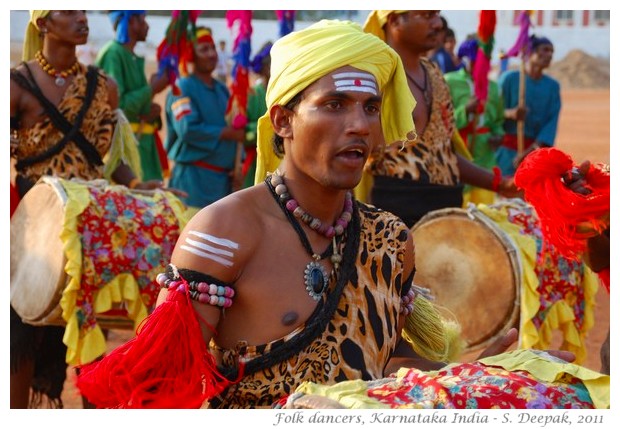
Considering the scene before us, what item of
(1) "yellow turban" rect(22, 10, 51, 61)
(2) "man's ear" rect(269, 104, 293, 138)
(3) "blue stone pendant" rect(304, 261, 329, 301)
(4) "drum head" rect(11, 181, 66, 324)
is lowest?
(4) "drum head" rect(11, 181, 66, 324)

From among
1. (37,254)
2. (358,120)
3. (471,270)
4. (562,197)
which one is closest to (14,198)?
(37,254)

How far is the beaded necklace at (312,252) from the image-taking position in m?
3.55

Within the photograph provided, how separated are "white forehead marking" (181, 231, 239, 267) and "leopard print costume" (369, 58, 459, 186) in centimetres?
314

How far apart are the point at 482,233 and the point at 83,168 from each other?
2.22m

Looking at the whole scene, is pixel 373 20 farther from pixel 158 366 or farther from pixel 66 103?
pixel 158 366

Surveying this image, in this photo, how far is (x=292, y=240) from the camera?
3596 mm

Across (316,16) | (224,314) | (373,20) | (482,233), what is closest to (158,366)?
(224,314)

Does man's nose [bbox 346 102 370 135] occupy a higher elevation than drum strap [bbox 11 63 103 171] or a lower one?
higher

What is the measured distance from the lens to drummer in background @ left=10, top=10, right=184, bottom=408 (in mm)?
6527

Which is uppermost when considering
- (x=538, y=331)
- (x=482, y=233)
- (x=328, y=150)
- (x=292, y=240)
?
(x=328, y=150)

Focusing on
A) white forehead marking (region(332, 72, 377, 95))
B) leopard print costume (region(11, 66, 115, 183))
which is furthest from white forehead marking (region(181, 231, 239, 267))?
leopard print costume (region(11, 66, 115, 183))

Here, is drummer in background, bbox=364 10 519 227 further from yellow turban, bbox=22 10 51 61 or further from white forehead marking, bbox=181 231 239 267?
white forehead marking, bbox=181 231 239 267

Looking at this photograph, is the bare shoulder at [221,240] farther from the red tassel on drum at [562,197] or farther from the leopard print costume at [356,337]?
the red tassel on drum at [562,197]

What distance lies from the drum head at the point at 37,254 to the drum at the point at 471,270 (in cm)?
192
